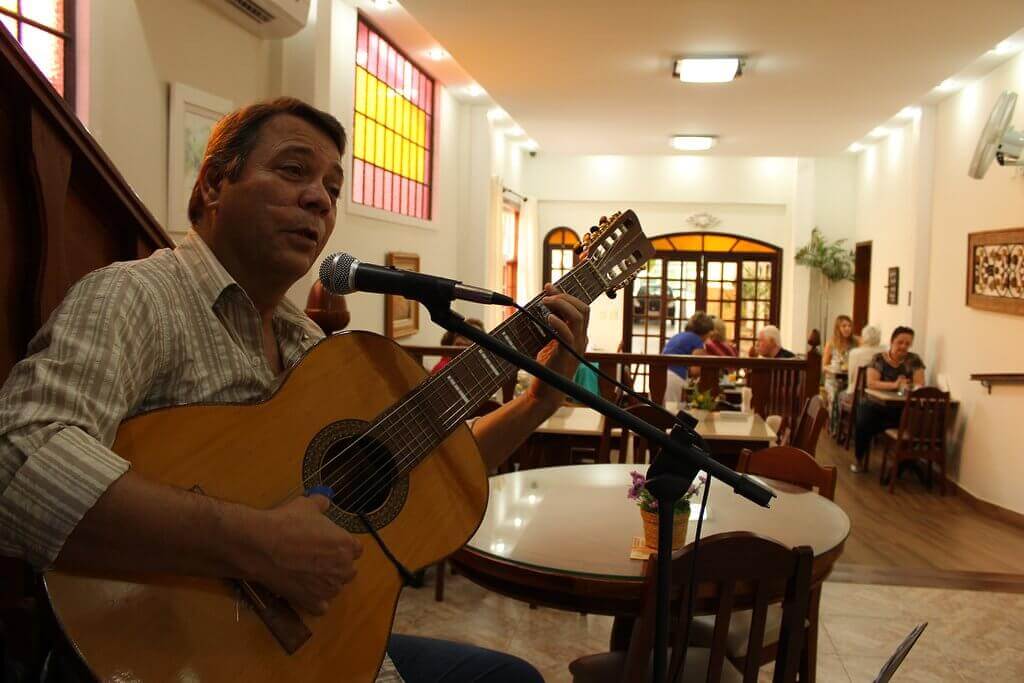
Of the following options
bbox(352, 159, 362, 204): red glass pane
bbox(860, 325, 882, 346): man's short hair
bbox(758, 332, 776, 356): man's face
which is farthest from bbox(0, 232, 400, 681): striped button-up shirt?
bbox(860, 325, 882, 346): man's short hair

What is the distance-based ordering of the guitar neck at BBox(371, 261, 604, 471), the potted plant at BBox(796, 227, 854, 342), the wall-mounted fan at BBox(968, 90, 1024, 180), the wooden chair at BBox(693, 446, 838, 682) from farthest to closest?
the potted plant at BBox(796, 227, 854, 342)
the wall-mounted fan at BBox(968, 90, 1024, 180)
the wooden chair at BBox(693, 446, 838, 682)
the guitar neck at BBox(371, 261, 604, 471)

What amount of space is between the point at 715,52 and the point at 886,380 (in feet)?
12.0

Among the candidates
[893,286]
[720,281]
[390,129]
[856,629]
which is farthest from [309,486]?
[720,281]

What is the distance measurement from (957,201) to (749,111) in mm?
1975

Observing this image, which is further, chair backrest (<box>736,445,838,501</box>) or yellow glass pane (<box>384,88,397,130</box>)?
yellow glass pane (<box>384,88,397,130</box>)

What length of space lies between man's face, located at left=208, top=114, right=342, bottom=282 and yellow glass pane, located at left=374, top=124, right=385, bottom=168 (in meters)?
5.41

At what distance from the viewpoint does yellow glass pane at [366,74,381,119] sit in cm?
632

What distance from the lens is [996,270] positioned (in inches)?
245

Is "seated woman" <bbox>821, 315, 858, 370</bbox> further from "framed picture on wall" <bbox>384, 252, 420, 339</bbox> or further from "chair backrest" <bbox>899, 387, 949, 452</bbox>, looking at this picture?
"framed picture on wall" <bbox>384, 252, 420, 339</bbox>

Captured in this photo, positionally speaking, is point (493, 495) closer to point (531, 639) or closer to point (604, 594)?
point (604, 594)

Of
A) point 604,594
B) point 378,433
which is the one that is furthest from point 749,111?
point 378,433

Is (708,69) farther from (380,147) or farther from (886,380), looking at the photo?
(886,380)

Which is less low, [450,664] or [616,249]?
[616,249]

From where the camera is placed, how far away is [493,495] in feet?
8.63
